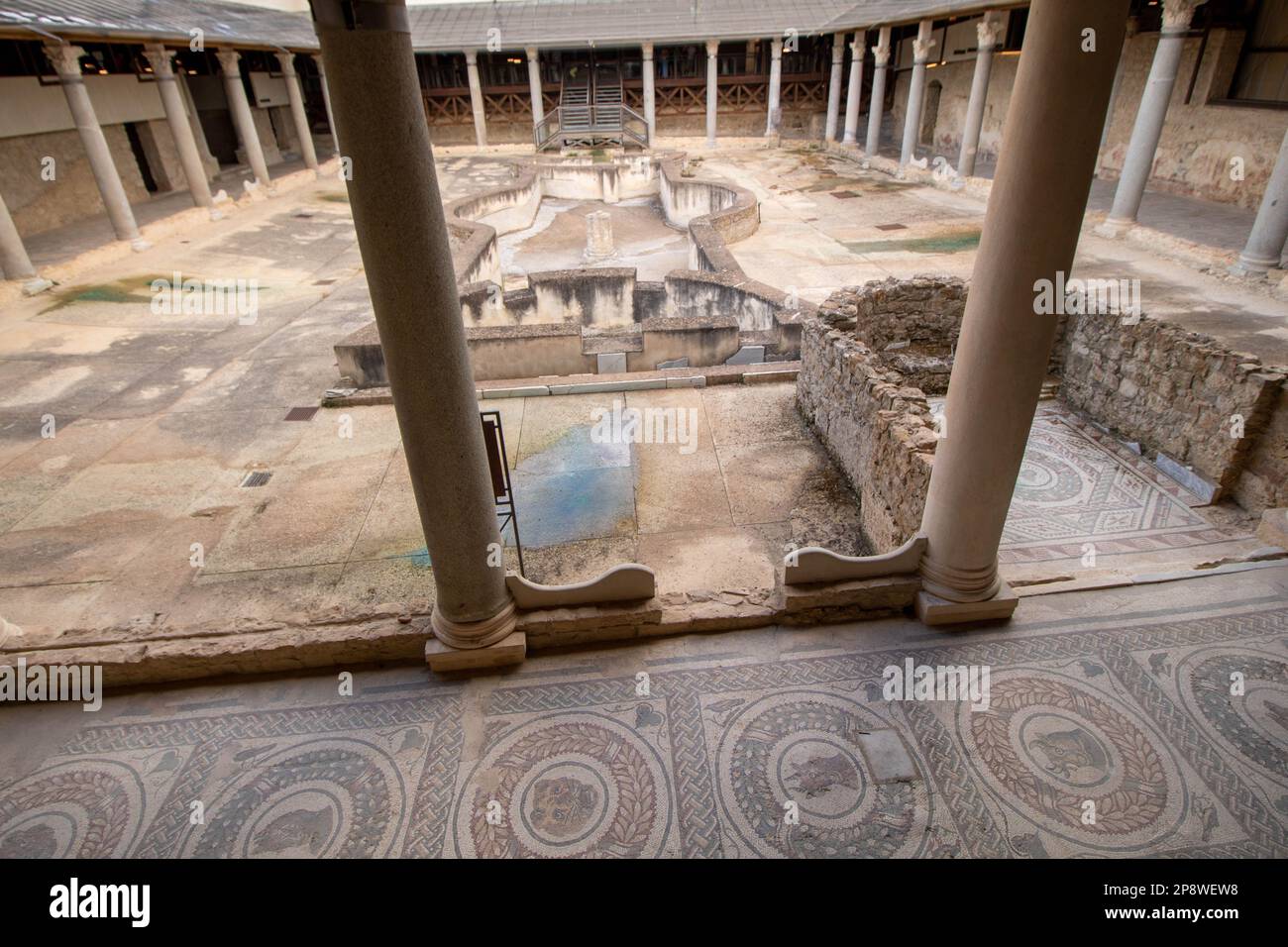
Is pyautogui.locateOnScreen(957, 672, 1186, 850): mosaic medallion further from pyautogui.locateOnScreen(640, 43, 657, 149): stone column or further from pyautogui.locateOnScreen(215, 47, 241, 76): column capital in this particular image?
pyautogui.locateOnScreen(640, 43, 657, 149): stone column

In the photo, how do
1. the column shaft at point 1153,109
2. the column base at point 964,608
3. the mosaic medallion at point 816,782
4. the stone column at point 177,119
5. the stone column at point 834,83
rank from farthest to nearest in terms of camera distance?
1. the stone column at point 834,83
2. the stone column at point 177,119
3. the column shaft at point 1153,109
4. the column base at point 964,608
5. the mosaic medallion at point 816,782

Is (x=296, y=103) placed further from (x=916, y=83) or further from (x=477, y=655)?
(x=477, y=655)

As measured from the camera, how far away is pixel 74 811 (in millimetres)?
2871

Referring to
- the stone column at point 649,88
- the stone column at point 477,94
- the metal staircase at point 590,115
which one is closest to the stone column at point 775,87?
the stone column at point 649,88

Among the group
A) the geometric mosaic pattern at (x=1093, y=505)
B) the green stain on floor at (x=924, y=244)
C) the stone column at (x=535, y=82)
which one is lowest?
the geometric mosaic pattern at (x=1093, y=505)

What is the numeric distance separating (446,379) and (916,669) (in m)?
2.53

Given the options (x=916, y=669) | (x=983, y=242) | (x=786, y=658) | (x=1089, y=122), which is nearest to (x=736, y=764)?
(x=786, y=658)

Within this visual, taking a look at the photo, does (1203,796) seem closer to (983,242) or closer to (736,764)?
(736,764)

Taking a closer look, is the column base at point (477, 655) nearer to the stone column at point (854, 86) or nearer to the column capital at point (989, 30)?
the column capital at point (989, 30)

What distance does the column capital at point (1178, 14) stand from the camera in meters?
9.70

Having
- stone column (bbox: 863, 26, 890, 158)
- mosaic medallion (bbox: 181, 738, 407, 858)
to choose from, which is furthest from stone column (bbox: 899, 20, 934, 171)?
mosaic medallion (bbox: 181, 738, 407, 858)

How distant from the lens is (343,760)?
3021mm

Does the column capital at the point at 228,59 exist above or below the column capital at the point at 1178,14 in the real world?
above

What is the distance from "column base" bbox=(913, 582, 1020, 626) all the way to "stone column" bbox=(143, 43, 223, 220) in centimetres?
1820
